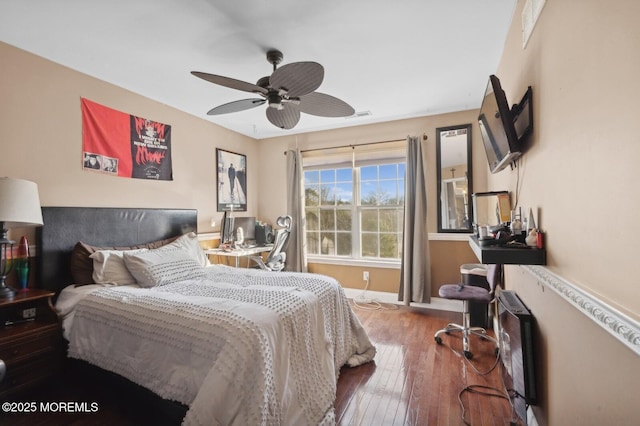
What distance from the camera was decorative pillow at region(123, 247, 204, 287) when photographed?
2402 millimetres

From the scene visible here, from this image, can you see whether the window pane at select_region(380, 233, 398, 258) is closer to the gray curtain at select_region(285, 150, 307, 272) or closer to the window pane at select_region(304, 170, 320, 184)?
the gray curtain at select_region(285, 150, 307, 272)

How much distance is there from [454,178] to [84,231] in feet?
13.5

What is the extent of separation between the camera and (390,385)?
2.11m

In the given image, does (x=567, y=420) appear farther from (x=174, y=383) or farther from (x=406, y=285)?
(x=406, y=285)

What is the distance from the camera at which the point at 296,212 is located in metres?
4.57

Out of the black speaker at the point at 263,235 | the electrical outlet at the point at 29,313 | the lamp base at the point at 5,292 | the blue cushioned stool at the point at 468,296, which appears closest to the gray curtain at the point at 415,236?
the blue cushioned stool at the point at 468,296

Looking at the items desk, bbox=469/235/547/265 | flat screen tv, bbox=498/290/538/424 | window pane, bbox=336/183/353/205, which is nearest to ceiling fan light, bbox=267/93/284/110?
→ desk, bbox=469/235/547/265

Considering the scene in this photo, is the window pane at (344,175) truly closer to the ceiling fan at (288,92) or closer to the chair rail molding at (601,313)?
the ceiling fan at (288,92)

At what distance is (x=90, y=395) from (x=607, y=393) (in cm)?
279

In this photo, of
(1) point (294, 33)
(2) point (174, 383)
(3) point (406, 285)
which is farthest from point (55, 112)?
(3) point (406, 285)

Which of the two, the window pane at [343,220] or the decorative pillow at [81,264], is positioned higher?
the window pane at [343,220]

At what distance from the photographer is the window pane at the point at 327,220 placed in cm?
461

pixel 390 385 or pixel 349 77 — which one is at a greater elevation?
pixel 349 77

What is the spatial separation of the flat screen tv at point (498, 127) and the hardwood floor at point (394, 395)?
1614 millimetres
